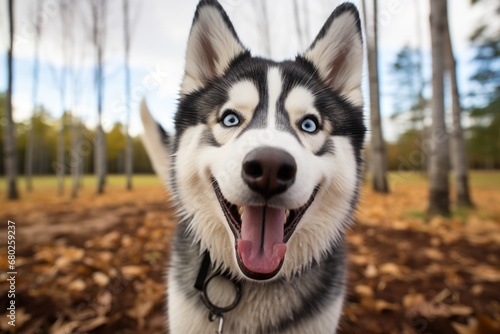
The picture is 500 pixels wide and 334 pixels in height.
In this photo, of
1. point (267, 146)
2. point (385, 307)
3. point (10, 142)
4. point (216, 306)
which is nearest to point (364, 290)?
point (385, 307)

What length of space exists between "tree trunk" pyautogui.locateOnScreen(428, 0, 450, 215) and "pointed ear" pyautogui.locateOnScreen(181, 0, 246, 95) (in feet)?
15.5

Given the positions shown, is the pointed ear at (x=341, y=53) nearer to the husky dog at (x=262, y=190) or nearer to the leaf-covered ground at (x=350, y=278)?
the husky dog at (x=262, y=190)

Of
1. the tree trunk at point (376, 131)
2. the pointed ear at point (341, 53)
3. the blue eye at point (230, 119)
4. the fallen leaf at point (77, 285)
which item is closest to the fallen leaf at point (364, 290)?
the pointed ear at point (341, 53)

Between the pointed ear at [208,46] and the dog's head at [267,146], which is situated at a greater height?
the pointed ear at [208,46]

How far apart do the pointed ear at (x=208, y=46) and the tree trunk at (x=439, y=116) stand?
473cm

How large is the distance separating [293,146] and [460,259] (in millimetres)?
3458

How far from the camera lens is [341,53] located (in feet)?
5.99

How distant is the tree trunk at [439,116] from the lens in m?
5.00

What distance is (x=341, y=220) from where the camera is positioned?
1.68 metres

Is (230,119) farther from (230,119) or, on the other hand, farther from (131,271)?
(131,271)

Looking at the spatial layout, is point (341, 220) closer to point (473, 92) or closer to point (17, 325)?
point (17, 325)

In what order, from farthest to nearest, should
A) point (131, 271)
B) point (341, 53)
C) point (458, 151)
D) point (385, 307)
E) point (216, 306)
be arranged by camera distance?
point (458, 151)
point (131, 271)
point (385, 307)
point (341, 53)
point (216, 306)

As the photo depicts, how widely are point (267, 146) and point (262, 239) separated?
496 mm

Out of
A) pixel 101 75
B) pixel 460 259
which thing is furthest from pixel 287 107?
pixel 101 75
